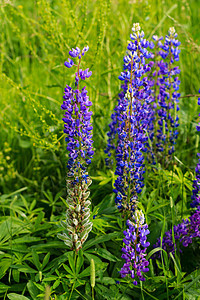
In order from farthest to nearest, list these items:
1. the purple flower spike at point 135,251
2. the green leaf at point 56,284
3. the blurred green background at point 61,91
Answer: the blurred green background at point 61,91 → the green leaf at point 56,284 → the purple flower spike at point 135,251

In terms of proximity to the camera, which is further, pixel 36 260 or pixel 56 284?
pixel 36 260

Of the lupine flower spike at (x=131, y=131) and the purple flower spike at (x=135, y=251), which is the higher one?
the lupine flower spike at (x=131, y=131)

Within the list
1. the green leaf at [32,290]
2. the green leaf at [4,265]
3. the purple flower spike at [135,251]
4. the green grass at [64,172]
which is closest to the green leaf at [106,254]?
the green grass at [64,172]

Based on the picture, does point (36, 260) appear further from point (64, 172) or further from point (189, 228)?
point (64, 172)

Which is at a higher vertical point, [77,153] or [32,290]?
[77,153]

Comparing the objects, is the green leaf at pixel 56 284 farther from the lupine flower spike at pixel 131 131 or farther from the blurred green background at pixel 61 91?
the blurred green background at pixel 61 91

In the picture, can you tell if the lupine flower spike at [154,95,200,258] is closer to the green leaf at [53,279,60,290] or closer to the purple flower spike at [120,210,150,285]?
the purple flower spike at [120,210,150,285]

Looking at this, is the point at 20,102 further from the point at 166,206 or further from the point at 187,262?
the point at 187,262

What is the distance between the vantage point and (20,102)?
140 inches

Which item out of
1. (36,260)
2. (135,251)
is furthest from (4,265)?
(135,251)

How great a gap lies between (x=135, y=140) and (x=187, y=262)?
85 cm

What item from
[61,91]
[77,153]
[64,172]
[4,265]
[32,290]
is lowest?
[32,290]

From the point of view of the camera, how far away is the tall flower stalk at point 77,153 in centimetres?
179

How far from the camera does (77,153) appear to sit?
1876 mm
